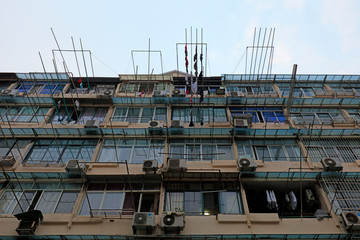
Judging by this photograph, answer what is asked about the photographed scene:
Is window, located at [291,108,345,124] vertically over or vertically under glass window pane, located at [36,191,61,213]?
over

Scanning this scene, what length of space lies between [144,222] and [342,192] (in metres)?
10.3

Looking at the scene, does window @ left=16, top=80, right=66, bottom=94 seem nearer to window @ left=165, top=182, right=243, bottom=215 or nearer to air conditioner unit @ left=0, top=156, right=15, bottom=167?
air conditioner unit @ left=0, top=156, right=15, bottom=167

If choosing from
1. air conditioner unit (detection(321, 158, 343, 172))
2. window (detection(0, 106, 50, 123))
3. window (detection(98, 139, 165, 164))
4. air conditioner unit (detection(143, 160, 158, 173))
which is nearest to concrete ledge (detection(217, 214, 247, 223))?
air conditioner unit (detection(143, 160, 158, 173))

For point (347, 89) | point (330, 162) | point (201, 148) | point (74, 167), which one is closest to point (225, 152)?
point (201, 148)

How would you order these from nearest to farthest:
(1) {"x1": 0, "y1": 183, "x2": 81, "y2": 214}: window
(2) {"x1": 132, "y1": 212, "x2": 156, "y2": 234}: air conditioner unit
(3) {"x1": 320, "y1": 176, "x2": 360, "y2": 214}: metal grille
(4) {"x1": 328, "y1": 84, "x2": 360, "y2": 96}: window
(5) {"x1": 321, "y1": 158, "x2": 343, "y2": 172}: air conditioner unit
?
(2) {"x1": 132, "y1": 212, "x2": 156, "y2": 234}: air conditioner unit → (3) {"x1": 320, "y1": 176, "x2": 360, "y2": 214}: metal grille → (1) {"x1": 0, "y1": 183, "x2": 81, "y2": 214}: window → (5) {"x1": 321, "y1": 158, "x2": 343, "y2": 172}: air conditioner unit → (4) {"x1": 328, "y1": 84, "x2": 360, "y2": 96}: window

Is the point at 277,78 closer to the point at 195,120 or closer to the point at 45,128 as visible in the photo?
the point at 195,120

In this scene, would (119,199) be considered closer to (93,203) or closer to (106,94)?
(93,203)

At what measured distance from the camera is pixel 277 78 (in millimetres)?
20094

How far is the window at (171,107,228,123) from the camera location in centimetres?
1697

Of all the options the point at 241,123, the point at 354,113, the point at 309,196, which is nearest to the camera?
the point at 309,196

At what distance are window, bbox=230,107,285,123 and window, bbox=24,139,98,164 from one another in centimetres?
1083

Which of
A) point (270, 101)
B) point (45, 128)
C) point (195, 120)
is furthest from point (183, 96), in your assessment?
point (45, 128)

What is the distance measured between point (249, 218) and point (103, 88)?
49.8 ft

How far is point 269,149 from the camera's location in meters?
14.6
